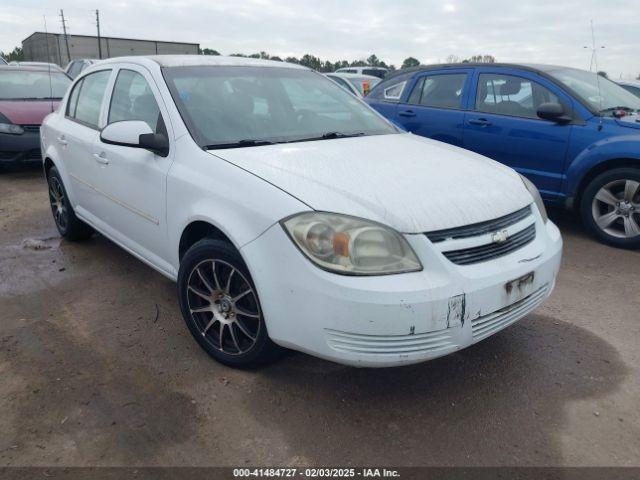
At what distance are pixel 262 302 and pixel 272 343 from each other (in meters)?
0.28

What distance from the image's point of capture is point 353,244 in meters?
2.27

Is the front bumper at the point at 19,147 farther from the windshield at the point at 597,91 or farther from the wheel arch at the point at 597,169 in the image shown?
the wheel arch at the point at 597,169

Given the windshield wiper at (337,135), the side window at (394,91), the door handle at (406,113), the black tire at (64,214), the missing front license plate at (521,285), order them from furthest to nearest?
the side window at (394,91) < the door handle at (406,113) < the black tire at (64,214) < the windshield wiper at (337,135) < the missing front license plate at (521,285)

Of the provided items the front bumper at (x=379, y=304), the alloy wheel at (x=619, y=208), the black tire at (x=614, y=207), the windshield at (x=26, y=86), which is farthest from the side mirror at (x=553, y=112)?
the windshield at (x=26, y=86)

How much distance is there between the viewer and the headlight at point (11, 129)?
25.3ft

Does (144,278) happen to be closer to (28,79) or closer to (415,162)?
(415,162)

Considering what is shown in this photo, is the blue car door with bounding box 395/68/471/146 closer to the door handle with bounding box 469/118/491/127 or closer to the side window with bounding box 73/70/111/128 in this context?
the door handle with bounding box 469/118/491/127

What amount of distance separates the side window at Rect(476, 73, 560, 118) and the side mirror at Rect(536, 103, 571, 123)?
20 cm

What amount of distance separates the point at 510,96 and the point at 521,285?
3.65m

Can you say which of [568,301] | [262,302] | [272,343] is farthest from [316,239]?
[568,301]

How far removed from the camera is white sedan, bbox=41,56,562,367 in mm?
2275

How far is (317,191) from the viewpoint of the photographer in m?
2.43

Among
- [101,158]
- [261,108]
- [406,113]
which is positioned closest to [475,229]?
[261,108]

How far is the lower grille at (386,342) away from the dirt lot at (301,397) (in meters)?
0.42
